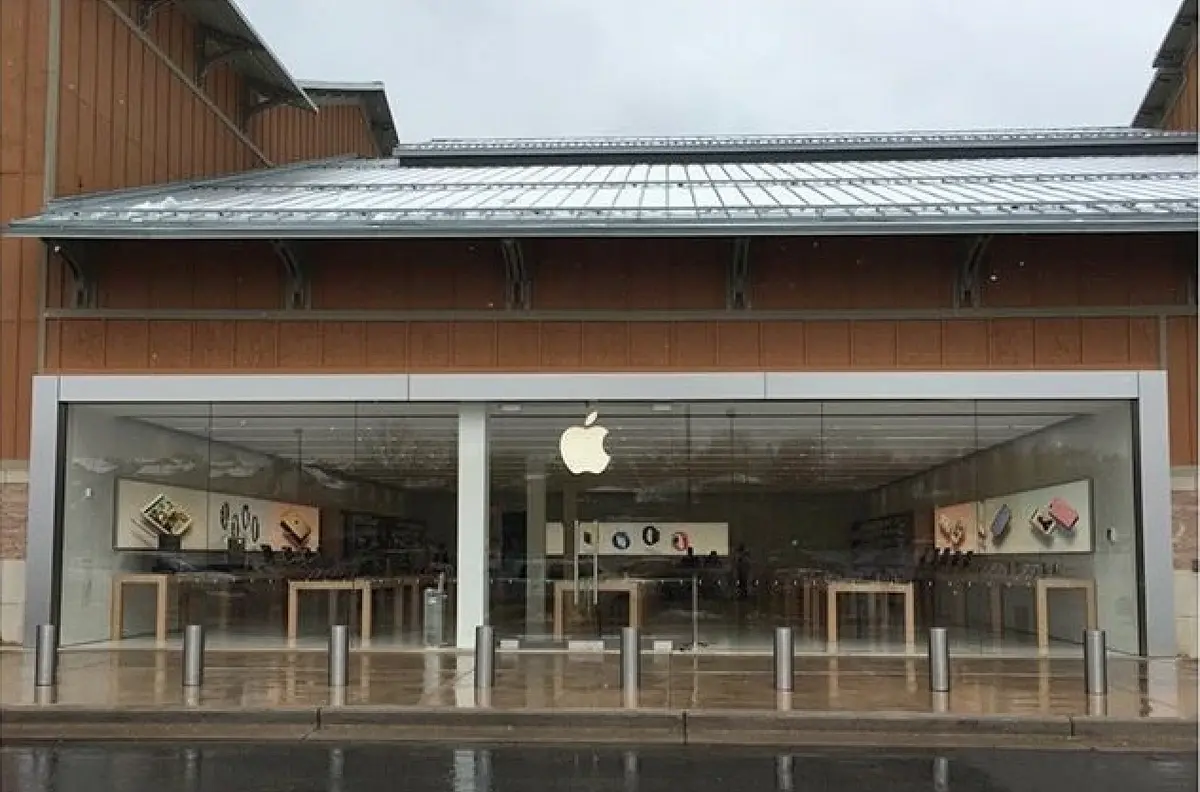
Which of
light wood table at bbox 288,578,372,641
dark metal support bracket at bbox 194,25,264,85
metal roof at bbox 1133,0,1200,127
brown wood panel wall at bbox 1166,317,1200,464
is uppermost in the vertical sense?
metal roof at bbox 1133,0,1200,127

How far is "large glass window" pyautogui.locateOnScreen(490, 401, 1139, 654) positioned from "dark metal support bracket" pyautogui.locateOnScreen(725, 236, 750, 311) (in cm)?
126

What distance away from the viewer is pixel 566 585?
16688mm

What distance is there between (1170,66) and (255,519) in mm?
18978

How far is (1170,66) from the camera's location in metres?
25.1

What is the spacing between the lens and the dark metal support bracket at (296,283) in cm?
1627

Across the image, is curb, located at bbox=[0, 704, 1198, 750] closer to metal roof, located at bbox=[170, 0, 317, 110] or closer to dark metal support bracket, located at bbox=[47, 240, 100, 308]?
dark metal support bracket, located at bbox=[47, 240, 100, 308]

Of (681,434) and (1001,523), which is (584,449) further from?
(1001,523)

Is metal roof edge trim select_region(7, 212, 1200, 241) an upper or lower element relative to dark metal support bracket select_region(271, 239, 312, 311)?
upper

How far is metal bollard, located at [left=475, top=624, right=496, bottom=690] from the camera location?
12.5 meters

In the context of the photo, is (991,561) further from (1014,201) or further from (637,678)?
(637,678)

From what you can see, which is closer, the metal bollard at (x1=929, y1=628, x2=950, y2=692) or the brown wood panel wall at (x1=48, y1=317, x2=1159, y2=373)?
the metal bollard at (x1=929, y1=628, x2=950, y2=692)

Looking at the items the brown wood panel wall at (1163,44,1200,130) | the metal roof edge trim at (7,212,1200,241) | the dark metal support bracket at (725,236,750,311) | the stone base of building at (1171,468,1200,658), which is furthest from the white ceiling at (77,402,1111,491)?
the brown wood panel wall at (1163,44,1200,130)

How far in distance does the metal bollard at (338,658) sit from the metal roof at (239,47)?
11.0 meters

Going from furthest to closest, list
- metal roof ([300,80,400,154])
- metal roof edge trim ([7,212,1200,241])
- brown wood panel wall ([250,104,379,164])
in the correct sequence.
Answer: metal roof ([300,80,400,154])
brown wood panel wall ([250,104,379,164])
metal roof edge trim ([7,212,1200,241])
